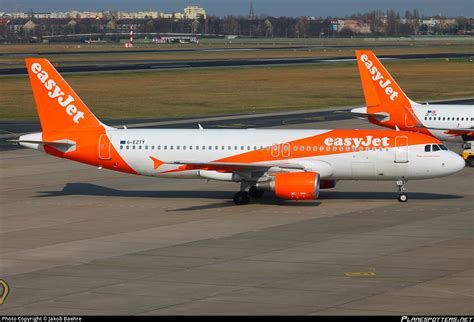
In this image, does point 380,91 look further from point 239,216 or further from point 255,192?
point 239,216

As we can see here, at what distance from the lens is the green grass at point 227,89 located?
10575 centimetres

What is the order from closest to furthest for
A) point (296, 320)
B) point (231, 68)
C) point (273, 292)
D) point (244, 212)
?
1. point (296, 320)
2. point (273, 292)
3. point (244, 212)
4. point (231, 68)

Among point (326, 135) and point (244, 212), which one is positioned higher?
point (326, 135)

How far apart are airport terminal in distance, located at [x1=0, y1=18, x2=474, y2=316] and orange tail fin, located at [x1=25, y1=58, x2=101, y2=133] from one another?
66mm

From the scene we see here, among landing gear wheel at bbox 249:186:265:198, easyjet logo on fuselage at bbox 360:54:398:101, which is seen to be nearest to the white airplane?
easyjet logo on fuselage at bbox 360:54:398:101

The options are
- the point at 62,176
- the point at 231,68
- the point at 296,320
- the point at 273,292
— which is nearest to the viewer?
the point at 296,320

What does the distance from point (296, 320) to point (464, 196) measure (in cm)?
2772

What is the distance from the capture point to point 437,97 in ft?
396

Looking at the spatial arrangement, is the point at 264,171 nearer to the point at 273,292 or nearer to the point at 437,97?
the point at 273,292

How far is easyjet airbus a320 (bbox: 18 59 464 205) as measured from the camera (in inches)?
1977

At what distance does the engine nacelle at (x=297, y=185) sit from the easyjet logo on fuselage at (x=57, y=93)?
12.2 metres

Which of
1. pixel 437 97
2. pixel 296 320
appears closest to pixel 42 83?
pixel 296 320

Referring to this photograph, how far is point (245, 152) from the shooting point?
51.5 metres

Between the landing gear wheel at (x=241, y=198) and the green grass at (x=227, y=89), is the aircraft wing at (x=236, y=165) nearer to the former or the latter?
the landing gear wheel at (x=241, y=198)
